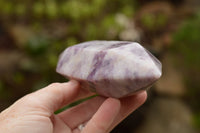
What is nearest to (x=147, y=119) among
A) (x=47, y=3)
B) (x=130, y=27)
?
(x=130, y=27)

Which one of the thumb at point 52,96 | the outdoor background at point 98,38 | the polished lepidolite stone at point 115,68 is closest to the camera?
the polished lepidolite stone at point 115,68

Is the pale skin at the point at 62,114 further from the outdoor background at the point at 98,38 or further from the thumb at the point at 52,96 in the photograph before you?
the outdoor background at the point at 98,38

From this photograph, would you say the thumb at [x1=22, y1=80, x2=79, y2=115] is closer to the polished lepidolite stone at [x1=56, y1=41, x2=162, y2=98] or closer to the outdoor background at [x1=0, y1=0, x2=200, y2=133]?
the polished lepidolite stone at [x1=56, y1=41, x2=162, y2=98]

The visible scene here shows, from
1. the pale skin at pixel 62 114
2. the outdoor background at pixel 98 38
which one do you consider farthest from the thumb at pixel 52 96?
the outdoor background at pixel 98 38

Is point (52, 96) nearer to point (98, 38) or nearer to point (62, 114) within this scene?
point (62, 114)

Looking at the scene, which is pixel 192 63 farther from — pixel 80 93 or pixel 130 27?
pixel 80 93

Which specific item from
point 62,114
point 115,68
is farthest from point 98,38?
point 115,68

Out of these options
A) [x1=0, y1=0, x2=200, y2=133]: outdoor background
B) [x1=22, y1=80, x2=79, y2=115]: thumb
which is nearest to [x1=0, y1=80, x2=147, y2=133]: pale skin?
[x1=22, y1=80, x2=79, y2=115]: thumb
